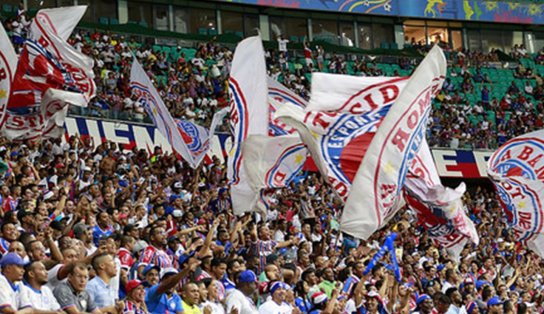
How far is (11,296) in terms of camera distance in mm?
9000

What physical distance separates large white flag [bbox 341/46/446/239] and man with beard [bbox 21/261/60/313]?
3.16m

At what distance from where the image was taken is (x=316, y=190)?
24422 millimetres

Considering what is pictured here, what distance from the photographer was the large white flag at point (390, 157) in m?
11.4

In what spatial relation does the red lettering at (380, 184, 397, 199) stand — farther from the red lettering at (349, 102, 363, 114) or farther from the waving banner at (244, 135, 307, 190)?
the waving banner at (244, 135, 307, 190)

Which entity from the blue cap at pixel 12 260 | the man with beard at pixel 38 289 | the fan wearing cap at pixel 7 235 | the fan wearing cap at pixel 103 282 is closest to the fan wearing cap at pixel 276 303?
the fan wearing cap at pixel 103 282

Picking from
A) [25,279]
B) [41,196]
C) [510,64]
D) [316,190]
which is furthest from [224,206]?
[510,64]

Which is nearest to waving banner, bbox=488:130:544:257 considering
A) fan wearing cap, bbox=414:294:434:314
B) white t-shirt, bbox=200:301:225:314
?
fan wearing cap, bbox=414:294:434:314

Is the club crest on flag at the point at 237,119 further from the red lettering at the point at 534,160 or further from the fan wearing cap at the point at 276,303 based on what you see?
the red lettering at the point at 534,160

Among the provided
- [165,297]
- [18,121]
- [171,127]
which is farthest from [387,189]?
[171,127]

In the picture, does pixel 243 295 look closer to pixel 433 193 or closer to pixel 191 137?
pixel 433 193

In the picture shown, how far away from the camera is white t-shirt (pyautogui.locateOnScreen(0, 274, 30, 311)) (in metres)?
8.91

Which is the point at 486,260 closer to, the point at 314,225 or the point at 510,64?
the point at 314,225

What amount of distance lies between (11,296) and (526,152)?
33.6ft

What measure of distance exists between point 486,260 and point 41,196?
8410 mm
